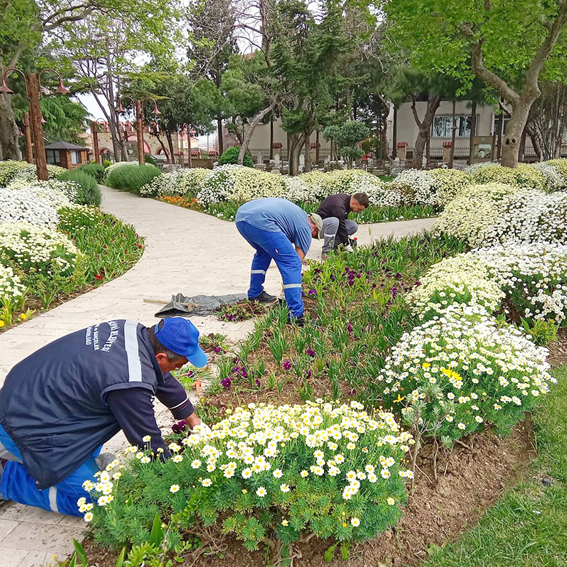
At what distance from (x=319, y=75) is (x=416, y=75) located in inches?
328

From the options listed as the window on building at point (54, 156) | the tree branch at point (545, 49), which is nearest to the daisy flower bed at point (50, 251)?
the tree branch at point (545, 49)

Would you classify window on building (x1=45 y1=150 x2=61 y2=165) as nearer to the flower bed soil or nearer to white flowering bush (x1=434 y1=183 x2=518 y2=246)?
white flowering bush (x1=434 y1=183 x2=518 y2=246)

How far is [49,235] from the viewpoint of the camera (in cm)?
698

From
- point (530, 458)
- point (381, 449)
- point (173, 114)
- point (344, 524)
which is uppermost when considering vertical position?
point (173, 114)

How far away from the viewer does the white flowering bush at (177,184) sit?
16578mm

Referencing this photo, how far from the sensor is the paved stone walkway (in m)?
2.50

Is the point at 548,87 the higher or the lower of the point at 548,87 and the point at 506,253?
the higher

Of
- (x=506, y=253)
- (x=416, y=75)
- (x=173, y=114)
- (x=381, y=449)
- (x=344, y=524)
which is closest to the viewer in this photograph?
(x=344, y=524)

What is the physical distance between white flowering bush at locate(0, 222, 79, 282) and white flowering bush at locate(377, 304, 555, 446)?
15.7ft

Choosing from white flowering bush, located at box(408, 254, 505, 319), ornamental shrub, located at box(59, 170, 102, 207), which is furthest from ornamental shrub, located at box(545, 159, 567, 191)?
ornamental shrub, located at box(59, 170, 102, 207)

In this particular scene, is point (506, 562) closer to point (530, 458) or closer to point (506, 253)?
point (530, 458)

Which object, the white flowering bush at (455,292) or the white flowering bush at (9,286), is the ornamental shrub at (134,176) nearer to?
the white flowering bush at (9,286)

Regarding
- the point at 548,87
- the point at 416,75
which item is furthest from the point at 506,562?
the point at 548,87

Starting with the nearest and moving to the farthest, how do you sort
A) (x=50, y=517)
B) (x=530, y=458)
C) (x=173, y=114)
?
1. (x=50, y=517)
2. (x=530, y=458)
3. (x=173, y=114)
